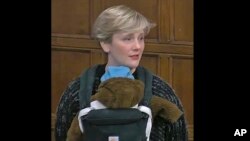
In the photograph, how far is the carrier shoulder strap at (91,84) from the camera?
1.62 m

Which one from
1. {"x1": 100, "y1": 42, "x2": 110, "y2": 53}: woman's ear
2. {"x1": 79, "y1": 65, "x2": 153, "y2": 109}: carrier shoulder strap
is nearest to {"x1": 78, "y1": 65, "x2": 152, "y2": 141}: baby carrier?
{"x1": 79, "y1": 65, "x2": 153, "y2": 109}: carrier shoulder strap

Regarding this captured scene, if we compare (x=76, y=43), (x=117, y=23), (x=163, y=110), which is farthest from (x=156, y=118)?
(x=76, y=43)

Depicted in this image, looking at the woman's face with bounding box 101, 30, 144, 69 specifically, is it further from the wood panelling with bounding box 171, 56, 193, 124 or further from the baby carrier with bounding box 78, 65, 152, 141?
the wood panelling with bounding box 171, 56, 193, 124

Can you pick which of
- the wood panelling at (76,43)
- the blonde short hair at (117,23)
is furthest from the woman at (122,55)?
the wood panelling at (76,43)

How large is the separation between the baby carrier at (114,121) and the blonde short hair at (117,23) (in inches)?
5.7

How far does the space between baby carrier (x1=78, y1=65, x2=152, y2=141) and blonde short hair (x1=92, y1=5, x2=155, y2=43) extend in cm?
15

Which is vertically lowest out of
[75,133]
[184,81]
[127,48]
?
[75,133]

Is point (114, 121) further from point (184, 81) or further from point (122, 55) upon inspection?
point (184, 81)

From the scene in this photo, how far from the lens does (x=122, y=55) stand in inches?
65.3

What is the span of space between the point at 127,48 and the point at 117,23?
0.07m

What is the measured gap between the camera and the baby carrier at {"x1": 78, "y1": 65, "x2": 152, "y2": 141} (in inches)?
61.3

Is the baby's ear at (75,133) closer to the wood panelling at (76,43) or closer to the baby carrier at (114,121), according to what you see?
the baby carrier at (114,121)
